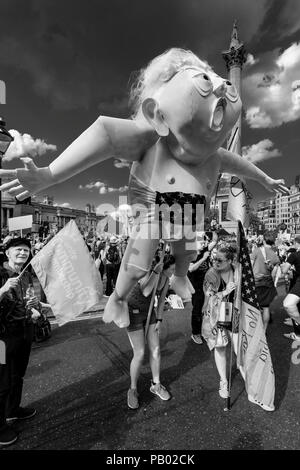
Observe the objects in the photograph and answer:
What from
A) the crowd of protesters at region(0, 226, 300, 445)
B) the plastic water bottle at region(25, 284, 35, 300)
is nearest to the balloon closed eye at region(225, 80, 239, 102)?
the crowd of protesters at region(0, 226, 300, 445)

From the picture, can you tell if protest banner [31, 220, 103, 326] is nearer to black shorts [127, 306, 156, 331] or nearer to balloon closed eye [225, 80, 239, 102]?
black shorts [127, 306, 156, 331]

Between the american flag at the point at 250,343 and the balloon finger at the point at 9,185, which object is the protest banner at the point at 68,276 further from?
the american flag at the point at 250,343

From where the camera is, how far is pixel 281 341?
4.43 metres

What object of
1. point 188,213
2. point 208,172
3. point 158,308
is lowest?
point 158,308

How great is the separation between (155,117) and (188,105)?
251 millimetres

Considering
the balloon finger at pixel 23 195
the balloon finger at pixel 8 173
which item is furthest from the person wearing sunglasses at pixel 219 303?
the balloon finger at pixel 8 173

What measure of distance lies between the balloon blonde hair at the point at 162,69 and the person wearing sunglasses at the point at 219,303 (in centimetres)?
169

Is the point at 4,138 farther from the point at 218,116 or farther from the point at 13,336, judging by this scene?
the point at 218,116

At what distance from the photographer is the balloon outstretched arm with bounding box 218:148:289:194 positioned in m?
2.50

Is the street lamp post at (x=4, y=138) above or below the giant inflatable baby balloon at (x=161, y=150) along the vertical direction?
above

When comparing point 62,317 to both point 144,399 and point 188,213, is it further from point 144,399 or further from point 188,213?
point 144,399

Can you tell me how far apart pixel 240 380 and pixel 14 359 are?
2.54 m

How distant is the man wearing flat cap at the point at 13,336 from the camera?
92.6 inches
